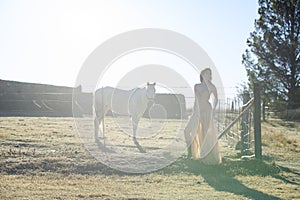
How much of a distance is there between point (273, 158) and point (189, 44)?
3.78 m

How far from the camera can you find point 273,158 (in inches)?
394

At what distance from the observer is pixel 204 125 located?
28.4ft

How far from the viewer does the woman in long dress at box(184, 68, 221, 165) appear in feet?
27.6

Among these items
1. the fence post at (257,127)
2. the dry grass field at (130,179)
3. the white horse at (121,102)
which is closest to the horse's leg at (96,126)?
the white horse at (121,102)

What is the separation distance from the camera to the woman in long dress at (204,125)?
Result: 27.6ft

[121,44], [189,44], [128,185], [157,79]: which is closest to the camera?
[128,185]

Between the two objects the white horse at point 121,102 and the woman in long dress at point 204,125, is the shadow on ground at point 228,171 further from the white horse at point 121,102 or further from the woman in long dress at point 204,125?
the white horse at point 121,102

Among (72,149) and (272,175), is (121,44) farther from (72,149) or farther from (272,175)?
(272,175)

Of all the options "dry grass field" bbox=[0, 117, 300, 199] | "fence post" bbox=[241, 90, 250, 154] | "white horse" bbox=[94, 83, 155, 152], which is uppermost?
"white horse" bbox=[94, 83, 155, 152]

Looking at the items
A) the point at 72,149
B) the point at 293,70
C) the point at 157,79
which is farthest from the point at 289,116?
the point at 72,149

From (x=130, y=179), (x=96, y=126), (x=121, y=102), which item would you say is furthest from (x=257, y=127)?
(x=121, y=102)

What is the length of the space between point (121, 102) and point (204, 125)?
619 cm

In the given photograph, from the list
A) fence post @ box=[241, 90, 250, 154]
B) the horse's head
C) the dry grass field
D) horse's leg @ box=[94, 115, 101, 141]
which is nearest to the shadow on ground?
the dry grass field

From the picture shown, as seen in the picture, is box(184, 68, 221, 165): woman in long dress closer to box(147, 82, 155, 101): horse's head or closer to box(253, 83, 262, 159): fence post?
box(253, 83, 262, 159): fence post
